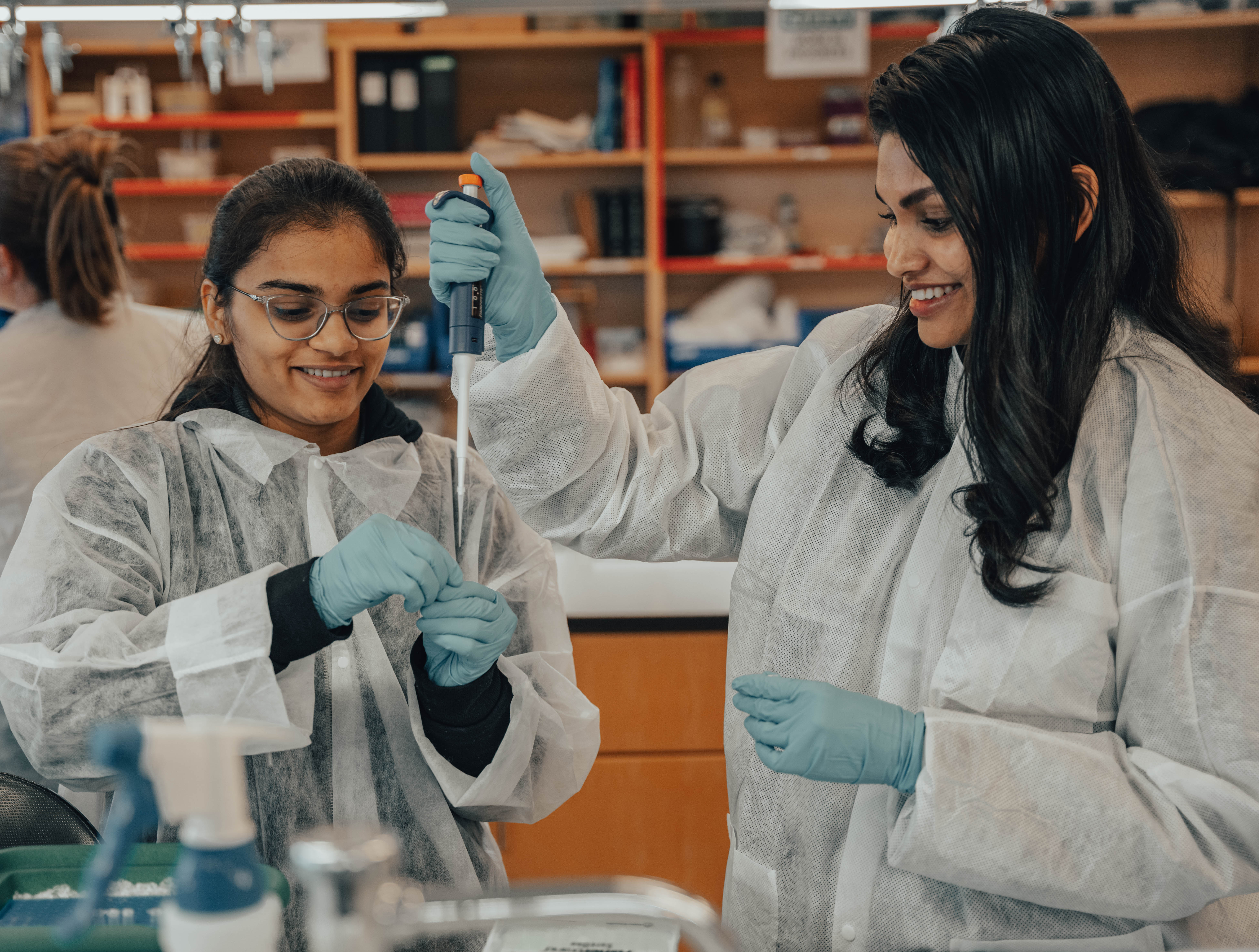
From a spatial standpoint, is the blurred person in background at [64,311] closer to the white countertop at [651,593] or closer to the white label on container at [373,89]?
the white countertop at [651,593]

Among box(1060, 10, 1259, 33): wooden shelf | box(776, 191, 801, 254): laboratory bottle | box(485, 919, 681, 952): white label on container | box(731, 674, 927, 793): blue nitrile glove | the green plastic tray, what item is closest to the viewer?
the green plastic tray

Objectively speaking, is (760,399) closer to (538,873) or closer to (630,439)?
(630,439)

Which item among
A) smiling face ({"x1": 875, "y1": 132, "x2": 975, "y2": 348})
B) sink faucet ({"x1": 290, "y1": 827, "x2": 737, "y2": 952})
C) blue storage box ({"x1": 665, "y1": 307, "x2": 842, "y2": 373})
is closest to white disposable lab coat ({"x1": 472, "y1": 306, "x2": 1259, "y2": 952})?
smiling face ({"x1": 875, "y1": 132, "x2": 975, "y2": 348})

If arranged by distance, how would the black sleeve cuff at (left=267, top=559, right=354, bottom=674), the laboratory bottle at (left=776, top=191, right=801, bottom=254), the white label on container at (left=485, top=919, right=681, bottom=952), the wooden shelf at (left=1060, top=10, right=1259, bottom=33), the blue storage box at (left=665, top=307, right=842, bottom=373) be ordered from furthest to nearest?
the laboratory bottle at (left=776, top=191, right=801, bottom=254) → the blue storage box at (left=665, top=307, right=842, bottom=373) → the wooden shelf at (left=1060, top=10, right=1259, bottom=33) → the black sleeve cuff at (left=267, top=559, right=354, bottom=674) → the white label on container at (left=485, top=919, right=681, bottom=952)

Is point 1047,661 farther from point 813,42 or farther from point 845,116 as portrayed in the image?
point 845,116

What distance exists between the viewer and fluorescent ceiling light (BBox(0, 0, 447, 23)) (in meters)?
2.13

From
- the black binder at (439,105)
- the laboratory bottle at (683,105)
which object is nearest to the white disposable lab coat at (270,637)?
the black binder at (439,105)

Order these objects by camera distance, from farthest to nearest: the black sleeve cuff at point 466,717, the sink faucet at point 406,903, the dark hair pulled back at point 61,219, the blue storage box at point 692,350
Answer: the blue storage box at point 692,350 < the dark hair pulled back at point 61,219 < the black sleeve cuff at point 466,717 < the sink faucet at point 406,903

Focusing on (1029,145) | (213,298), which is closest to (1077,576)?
(1029,145)

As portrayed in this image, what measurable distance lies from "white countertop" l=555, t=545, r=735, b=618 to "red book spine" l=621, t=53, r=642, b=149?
231 centimetres

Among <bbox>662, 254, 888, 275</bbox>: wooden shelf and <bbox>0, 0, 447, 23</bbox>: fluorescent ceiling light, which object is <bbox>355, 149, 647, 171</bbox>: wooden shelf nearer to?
<bbox>662, 254, 888, 275</bbox>: wooden shelf

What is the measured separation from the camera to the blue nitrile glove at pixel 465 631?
1146mm

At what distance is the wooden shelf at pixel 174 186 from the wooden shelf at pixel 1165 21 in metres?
3.28

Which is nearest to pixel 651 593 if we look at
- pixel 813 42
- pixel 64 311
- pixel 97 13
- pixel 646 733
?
pixel 646 733
